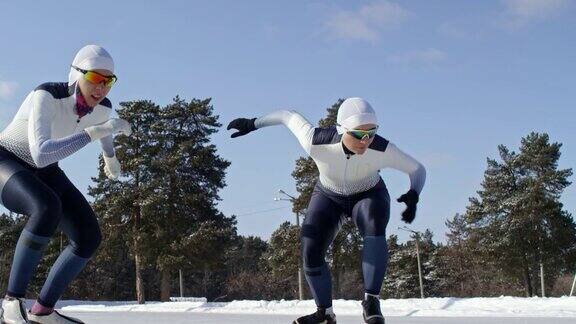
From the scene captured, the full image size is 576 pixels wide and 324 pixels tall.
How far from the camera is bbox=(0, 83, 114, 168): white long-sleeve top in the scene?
4160mm

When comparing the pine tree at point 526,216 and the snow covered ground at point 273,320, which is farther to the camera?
the pine tree at point 526,216

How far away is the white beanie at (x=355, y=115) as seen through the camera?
193 inches

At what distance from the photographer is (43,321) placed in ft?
14.4

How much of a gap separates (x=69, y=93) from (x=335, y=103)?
99.9 ft

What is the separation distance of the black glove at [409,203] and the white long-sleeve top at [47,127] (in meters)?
2.48

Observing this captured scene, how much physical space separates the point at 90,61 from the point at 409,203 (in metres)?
2.68

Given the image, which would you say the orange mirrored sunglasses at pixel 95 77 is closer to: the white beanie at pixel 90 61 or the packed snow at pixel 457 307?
the white beanie at pixel 90 61

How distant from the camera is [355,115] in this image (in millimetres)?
4926

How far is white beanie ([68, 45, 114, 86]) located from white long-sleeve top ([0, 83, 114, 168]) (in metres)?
0.11

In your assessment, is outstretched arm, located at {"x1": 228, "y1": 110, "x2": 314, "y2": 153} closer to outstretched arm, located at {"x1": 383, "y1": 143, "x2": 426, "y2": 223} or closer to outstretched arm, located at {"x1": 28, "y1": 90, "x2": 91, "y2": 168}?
outstretched arm, located at {"x1": 383, "y1": 143, "x2": 426, "y2": 223}

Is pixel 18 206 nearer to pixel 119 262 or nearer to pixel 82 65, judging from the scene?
pixel 82 65

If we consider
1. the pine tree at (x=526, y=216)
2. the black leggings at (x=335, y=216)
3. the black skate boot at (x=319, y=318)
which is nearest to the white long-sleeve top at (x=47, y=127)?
the black leggings at (x=335, y=216)

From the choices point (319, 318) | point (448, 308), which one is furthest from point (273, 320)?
point (448, 308)

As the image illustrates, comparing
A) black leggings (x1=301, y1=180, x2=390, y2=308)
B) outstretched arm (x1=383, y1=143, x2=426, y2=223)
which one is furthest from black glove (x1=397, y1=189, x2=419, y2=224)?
black leggings (x1=301, y1=180, x2=390, y2=308)
